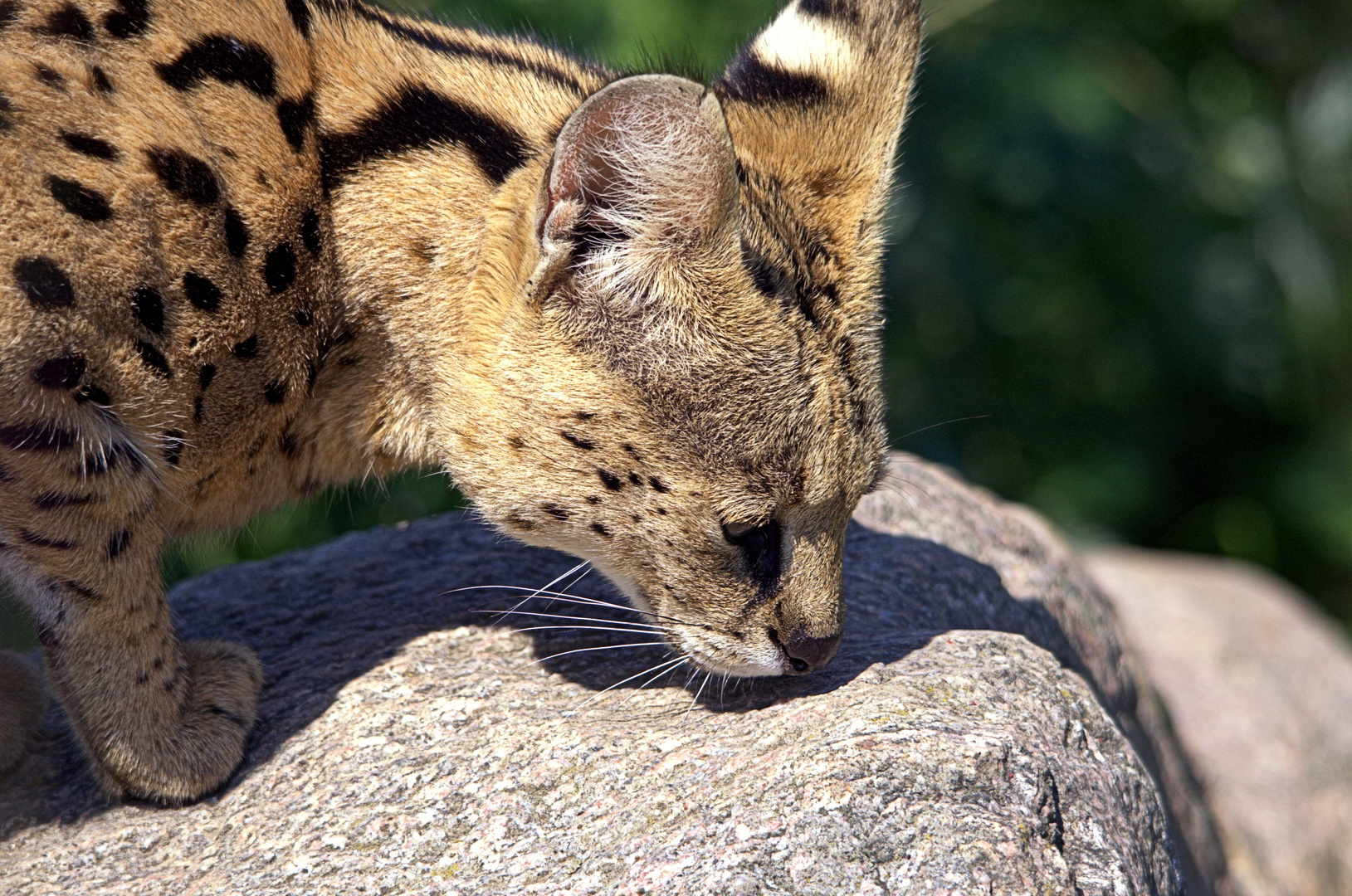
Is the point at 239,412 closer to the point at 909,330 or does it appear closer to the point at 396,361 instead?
the point at 396,361

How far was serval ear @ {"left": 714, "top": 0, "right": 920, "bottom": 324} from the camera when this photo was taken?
13.0ft

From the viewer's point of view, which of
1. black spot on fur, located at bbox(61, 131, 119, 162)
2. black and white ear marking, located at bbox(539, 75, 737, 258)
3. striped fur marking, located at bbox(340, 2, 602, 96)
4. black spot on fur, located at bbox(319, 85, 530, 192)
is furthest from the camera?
striped fur marking, located at bbox(340, 2, 602, 96)

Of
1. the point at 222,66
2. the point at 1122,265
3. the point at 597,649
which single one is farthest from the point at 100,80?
the point at 1122,265

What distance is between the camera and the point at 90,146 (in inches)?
137

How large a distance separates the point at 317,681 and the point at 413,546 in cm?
110

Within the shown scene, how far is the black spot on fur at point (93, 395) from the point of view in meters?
3.47

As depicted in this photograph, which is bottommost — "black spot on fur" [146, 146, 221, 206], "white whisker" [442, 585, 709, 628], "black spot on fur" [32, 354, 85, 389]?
"white whisker" [442, 585, 709, 628]

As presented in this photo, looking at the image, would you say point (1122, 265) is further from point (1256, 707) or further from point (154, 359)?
point (154, 359)

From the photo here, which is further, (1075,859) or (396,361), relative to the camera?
(396,361)

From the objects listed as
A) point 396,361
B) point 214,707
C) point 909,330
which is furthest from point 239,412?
point 909,330

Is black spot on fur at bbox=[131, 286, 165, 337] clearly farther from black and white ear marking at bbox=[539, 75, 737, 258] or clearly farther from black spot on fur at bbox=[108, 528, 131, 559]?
black and white ear marking at bbox=[539, 75, 737, 258]

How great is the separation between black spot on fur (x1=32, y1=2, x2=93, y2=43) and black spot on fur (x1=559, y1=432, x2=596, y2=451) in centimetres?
171

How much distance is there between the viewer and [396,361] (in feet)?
13.3

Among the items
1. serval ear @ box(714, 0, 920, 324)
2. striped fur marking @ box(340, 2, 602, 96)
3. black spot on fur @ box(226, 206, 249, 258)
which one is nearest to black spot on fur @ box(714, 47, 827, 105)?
serval ear @ box(714, 0, 920, 324)
